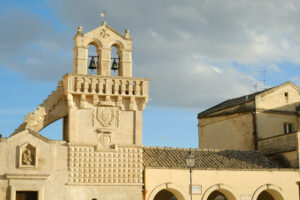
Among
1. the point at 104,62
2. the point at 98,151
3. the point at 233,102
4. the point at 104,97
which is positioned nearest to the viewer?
the point at 98,151

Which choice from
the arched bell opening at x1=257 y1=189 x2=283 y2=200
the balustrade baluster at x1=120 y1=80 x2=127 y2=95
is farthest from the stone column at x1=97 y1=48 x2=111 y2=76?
the arched bell opening at x1=257 y1=189 x2=283 y2=200

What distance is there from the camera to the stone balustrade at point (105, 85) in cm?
2584

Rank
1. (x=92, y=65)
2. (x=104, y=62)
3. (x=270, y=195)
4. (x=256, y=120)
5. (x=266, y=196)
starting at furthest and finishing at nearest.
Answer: (x=256, y=120)
(x=266, y=196)
(x=270, y=195)
(x=92, y=65)
(x=104, y=62)

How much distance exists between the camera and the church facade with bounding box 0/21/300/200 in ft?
79.6

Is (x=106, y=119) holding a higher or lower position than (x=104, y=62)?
lower

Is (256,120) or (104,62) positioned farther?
(256,120)

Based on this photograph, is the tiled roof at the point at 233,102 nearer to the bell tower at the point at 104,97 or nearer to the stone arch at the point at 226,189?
the stone arch at the point at 226,189

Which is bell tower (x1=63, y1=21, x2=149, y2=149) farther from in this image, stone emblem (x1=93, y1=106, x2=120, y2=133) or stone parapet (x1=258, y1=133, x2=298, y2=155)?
stone parapet (x1=258, y1=133, x2=298, y2=155)

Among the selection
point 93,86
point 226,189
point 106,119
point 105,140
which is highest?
point 93,86

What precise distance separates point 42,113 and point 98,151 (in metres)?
3.17

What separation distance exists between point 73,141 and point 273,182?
11302 millimetres

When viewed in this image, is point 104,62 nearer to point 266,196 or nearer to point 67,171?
point 67,171

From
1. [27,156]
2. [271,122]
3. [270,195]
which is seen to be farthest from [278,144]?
[27,156]

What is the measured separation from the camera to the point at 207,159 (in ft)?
97.8
